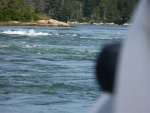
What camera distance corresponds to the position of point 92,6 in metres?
134

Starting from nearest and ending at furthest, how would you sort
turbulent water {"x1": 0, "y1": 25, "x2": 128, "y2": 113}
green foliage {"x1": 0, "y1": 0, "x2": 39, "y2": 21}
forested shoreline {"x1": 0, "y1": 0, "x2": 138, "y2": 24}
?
turbulent water {"x1": 0, "y1": 25, "x2": 128, "y2": 113} → green foliage {"x1": 0, "y1": 0, "x2": 39, "y2": 21} → forested shoreline {"x1": 0, "y1": 0, "x2": 138, "y2": 24}

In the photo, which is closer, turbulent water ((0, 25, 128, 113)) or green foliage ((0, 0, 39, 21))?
turbulent water ((0, 25, 128, 113))

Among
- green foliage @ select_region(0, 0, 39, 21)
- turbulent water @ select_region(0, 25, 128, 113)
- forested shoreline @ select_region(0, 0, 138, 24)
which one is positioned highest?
turbulent water @ select_region(0, 25, 128, 113)

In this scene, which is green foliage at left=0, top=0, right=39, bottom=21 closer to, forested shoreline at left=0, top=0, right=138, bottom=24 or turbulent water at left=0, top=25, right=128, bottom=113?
forested shoreline at left=0, top=0, right=138, bottom=24

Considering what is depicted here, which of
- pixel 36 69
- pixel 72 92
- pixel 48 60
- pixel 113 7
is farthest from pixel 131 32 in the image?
pixel 113 7

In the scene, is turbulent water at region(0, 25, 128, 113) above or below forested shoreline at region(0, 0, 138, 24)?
above

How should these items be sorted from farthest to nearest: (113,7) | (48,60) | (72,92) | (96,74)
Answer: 1. (113,7)
2. (48,60)
3. (72,92)
4. (96,74)

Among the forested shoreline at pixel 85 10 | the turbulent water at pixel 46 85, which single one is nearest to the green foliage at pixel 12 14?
the forested shoreline at pixel 85 10

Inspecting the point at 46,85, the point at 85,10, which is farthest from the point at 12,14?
the point at 46,85

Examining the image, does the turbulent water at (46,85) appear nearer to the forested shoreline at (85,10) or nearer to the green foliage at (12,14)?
the green foliage at (12,14)

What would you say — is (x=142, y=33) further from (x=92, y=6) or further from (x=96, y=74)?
(x=92, y=6)

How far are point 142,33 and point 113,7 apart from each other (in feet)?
419

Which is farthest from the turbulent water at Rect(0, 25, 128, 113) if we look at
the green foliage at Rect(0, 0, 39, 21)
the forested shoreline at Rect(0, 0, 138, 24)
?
the forested shoreline at Rect(0, 0, 138, 24)

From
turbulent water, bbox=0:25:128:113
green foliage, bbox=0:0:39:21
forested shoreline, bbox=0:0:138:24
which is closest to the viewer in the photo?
turbulent water, bbox=0:25:128:113
